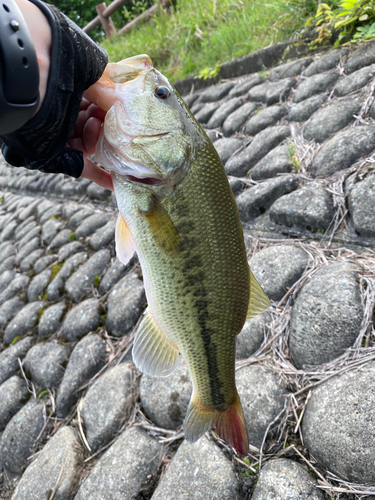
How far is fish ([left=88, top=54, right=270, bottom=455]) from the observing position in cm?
141

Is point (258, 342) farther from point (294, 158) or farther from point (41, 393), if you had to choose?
point (41, 393)

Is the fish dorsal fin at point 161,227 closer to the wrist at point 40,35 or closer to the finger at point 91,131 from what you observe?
the wrist at point 40,35

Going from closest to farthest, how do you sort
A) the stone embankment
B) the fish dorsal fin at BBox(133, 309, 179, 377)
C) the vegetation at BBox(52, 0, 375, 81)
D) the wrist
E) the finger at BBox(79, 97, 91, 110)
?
the wrist → the fish dorsal fin at BBox(133, 309, 179, 377) → the stone embankment → the finger at BBox(79, 97, 91, 110) → the vegetation at BBox(52, 0, 375, 81)

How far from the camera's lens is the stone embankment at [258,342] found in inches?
69.1

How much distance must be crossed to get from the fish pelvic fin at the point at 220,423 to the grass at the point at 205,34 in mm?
4914

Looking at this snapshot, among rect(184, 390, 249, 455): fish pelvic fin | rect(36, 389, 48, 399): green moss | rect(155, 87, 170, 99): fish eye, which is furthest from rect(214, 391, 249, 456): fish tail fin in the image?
rect(36, 389, 48, 399): green moss

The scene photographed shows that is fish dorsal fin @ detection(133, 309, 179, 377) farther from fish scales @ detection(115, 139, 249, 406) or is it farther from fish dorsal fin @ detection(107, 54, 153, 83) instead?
fish dorsal fin @ detection(107, 54, 153, 83)

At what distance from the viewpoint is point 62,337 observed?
3.14 meters

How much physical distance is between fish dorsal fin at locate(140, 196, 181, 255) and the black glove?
515 millimetres

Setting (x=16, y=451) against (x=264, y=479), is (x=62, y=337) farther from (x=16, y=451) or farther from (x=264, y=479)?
(x=264, y=479)

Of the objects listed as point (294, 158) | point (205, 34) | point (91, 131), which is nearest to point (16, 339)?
point (91, 131)

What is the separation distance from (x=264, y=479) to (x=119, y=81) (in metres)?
2.02

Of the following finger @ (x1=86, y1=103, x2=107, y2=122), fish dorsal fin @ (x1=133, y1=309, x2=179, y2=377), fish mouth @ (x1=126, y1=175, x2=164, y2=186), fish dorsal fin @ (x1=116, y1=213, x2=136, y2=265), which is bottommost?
fish dorsal fin @ (x1=133, y1=309, x2=179, y2=377)

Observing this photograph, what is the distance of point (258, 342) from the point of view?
2.28 meters
